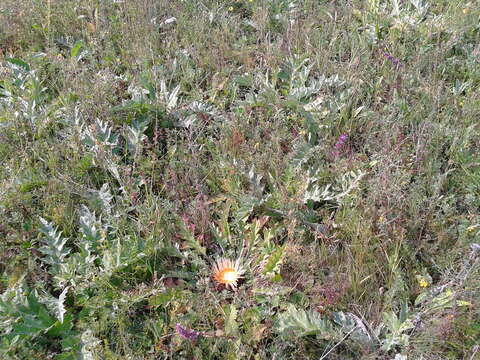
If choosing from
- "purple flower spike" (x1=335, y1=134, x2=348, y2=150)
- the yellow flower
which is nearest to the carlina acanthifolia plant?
"purple flower spike" (x1=335, y1=134, x2=348, y2=150)

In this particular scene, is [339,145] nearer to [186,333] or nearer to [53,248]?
[186,333]

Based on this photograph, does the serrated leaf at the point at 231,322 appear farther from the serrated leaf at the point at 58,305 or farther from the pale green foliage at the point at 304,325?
the serrated leaf at the point at 58,305

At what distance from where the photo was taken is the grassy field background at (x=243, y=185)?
7.07ft

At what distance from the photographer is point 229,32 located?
394 centimetres

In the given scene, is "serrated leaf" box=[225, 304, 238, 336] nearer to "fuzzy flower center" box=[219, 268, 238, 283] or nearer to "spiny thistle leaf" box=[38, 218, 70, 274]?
"fuzzy flower center" box=[219, 268, 238, 283]

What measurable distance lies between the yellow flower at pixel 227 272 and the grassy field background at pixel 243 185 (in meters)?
0.04

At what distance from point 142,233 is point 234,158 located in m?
0.66

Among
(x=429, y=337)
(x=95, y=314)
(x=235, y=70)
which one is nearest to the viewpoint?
(x=429, y=337)

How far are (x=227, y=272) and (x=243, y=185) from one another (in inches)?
22.2

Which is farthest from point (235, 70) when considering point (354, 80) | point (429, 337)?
point (429, 337)

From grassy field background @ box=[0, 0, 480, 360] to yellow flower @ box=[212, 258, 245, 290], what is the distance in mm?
38

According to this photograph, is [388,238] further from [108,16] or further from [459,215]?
[108,16]

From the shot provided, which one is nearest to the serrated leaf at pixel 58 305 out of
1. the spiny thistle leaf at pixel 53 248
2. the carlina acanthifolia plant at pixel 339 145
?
the spiny thistle leaf at pixel 53 248

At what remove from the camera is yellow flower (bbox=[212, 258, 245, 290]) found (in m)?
2.39
